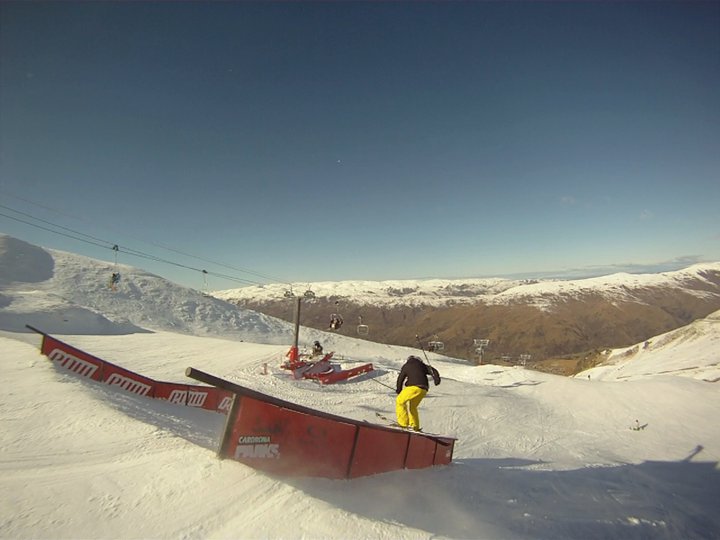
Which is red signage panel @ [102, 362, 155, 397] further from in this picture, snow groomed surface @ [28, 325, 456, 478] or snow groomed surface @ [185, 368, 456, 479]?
snow groomed surface @ [185, 368, 456, 479]

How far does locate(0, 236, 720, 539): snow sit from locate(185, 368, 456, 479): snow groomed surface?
17 cm

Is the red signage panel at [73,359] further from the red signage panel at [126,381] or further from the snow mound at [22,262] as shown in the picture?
the snow mound at [22,262]

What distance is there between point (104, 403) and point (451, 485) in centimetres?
624

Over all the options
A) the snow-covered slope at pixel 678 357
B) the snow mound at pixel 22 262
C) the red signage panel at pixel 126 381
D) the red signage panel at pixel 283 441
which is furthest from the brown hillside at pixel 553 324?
the red signage panel at pixel 283 441

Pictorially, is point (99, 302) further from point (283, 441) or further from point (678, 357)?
point (678, 357)

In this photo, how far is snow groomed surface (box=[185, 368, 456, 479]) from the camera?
157 inches

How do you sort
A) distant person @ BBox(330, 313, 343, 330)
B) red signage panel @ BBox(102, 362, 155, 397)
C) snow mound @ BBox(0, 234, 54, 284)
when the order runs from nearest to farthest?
red signage panel @ BBox(102, 362, 155, 397) → distant person @ BBox(330, 313, 343, 330) → snow mound @ BBox(0, 234, 54, 284)

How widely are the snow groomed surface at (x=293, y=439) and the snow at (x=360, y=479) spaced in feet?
0.56

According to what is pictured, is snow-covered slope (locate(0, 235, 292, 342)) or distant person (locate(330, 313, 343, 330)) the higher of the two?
distant person (locate(330, 313, 343, 330))

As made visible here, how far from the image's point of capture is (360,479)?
4.97 metres

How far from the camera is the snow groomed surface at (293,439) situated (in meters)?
3.98

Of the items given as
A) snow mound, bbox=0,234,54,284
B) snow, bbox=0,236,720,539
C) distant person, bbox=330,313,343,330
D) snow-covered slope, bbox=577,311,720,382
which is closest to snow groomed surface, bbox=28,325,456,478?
snow, bbox=0,236,720,539

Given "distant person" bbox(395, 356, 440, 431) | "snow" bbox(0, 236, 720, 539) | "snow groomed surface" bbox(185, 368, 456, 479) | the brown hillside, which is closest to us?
"snow" bbox(0, 236, 720, 539)

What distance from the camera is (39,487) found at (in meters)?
3.54
